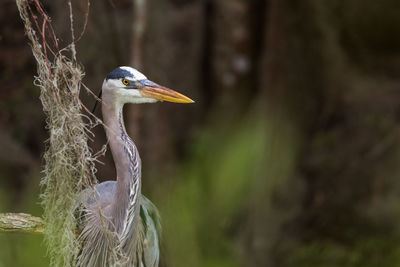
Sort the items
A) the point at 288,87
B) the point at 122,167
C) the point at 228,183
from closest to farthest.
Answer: the point at 122,167
the point at 228,183
the point at 288,87

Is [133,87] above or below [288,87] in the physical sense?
above

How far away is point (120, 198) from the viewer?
2404mm

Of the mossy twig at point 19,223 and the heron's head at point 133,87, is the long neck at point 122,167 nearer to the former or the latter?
the heron's head at point 133,87

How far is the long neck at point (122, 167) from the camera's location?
229 cm

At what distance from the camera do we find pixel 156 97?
226 cm

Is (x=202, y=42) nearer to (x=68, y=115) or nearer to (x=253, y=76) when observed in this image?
(x=253, y=76)

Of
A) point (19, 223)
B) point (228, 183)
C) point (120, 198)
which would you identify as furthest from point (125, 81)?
point (228, 183)

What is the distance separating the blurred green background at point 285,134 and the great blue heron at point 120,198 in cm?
174

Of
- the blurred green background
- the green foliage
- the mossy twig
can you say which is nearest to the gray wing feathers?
the mossy twig

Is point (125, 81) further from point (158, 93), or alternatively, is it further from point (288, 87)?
point (288, 87)

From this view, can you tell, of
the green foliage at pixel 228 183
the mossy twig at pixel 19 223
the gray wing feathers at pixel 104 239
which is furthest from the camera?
the green foliage at pixel 228 183

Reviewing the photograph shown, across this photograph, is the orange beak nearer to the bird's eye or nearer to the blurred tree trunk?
the bird's eye

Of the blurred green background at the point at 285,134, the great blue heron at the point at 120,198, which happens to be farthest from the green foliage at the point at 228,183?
the great blue heron at the point at 120,198

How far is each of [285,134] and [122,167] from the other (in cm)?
277
